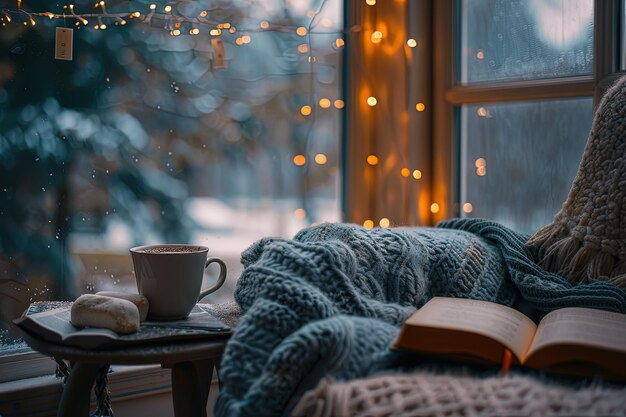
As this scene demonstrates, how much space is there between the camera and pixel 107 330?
938 millimetres

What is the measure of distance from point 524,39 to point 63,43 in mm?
1097

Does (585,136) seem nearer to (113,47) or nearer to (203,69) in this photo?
(203,69)

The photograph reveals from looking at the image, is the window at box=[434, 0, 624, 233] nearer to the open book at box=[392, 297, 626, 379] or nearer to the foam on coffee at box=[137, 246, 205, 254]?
the open book at box=[392, 297, 626, 379]

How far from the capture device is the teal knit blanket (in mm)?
855

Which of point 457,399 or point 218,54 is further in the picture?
point 218,54

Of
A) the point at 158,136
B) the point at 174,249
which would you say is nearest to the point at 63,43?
the point at 158,136

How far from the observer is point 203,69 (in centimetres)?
168

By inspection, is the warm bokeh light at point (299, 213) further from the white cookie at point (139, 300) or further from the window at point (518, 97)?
the white cookie at point (139, 300)

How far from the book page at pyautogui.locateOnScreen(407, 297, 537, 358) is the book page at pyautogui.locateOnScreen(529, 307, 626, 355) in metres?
0.02

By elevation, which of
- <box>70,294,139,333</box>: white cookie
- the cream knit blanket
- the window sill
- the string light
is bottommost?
the window sill

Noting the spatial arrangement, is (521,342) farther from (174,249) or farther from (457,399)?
(174,249)

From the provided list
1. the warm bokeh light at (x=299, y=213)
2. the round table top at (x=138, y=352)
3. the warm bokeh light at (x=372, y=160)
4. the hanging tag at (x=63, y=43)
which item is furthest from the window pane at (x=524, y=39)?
the round table top at (x=138, y=352)

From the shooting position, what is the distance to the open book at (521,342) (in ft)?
2.90

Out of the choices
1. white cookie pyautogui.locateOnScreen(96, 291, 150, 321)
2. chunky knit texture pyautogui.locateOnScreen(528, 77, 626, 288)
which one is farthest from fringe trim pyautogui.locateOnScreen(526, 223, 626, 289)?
white cookie pyautogui.locateOnScreen(96, 291, 150, 321)
